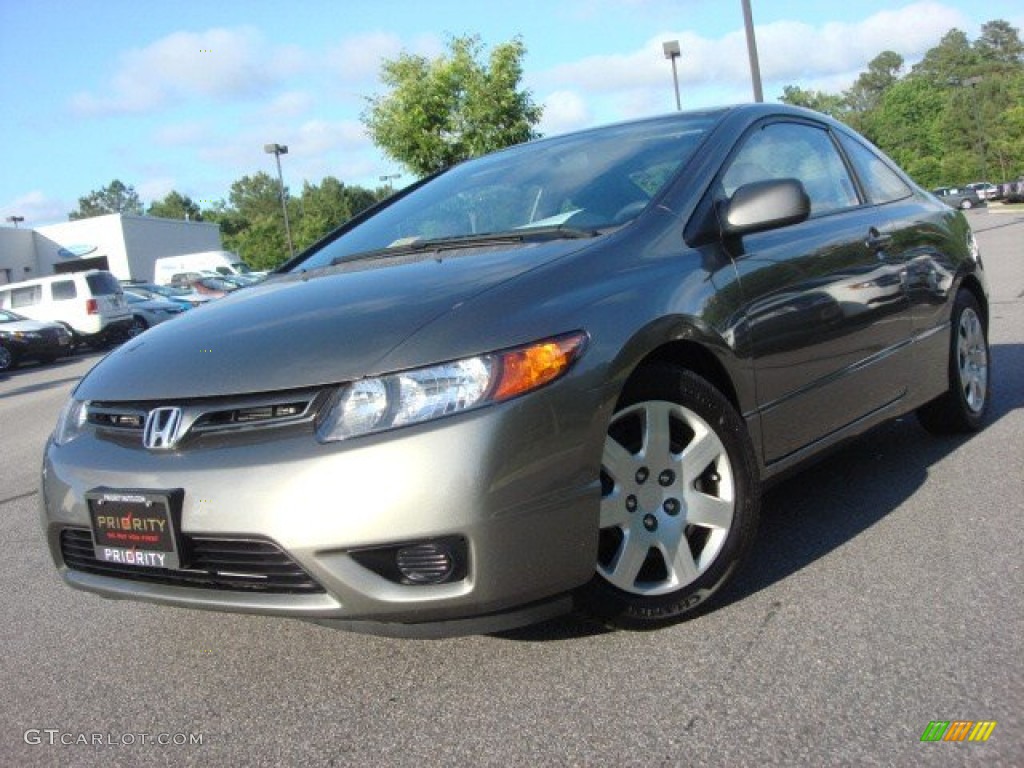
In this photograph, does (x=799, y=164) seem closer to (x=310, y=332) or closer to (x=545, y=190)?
(x=545, y=190)

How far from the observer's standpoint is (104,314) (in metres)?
24.0

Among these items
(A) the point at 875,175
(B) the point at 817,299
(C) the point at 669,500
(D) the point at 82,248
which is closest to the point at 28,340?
(A) the point at 875,175

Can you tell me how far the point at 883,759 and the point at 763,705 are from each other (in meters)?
0.33

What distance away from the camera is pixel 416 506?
7.86 ft

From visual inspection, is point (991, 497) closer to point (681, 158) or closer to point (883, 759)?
point (681, 158)

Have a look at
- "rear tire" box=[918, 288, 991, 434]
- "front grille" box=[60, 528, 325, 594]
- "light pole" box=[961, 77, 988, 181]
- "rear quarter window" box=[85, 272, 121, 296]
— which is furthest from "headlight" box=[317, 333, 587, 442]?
"light pole" box=[961, 77, 988, 181]

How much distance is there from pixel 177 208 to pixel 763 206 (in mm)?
147665

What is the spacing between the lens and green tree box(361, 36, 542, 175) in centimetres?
2867

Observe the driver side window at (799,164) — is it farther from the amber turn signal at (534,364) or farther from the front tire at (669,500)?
the amber turn signal at (534,364)

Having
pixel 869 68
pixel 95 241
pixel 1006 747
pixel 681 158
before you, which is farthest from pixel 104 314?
pixel 869 68

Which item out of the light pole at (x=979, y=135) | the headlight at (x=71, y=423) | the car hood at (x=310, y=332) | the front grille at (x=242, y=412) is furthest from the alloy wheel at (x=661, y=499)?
the light pole at (x=979, y=135)

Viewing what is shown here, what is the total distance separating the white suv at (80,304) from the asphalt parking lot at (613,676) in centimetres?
2153

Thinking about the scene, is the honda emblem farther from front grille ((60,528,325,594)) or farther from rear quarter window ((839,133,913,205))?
rear quarter window ((839,133,913,205))

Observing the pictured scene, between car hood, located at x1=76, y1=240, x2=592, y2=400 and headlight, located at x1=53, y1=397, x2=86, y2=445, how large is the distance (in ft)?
0.14
